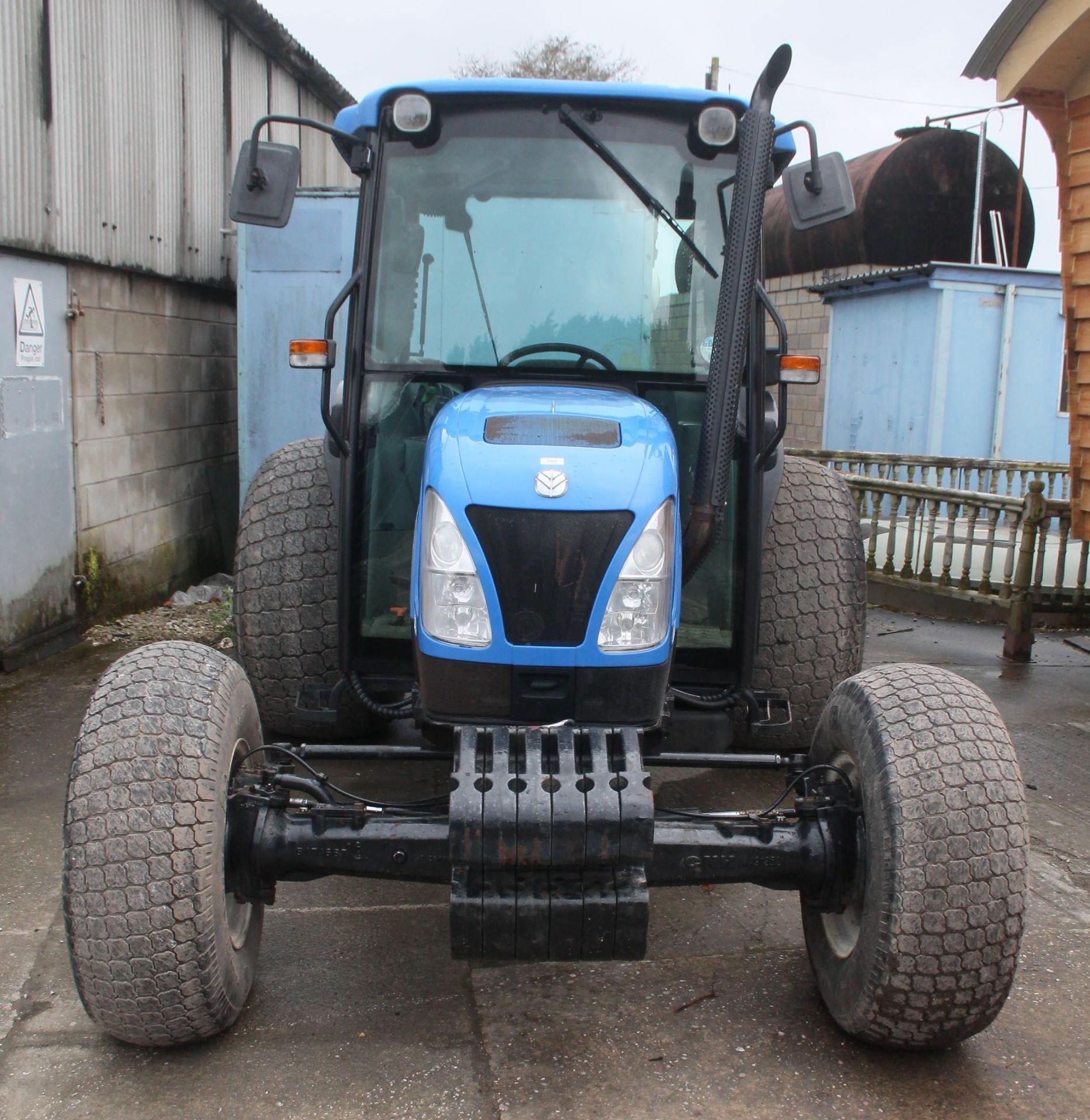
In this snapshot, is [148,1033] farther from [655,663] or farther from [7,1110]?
[655,663]

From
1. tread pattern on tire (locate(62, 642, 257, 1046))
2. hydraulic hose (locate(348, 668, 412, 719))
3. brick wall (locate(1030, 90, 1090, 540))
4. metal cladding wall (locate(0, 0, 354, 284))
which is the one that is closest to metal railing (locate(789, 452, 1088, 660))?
brick wall (locate(1030, 90, 1090, 540))

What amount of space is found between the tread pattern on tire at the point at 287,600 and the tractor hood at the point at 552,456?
108 cm

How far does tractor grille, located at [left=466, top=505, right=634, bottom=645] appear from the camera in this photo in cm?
281

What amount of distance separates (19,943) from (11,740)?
80.2 inches

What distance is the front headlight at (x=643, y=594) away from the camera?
9.36 feet

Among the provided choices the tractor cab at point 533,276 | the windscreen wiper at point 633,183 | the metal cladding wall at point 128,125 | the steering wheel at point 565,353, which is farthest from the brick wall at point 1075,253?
the metal cladding wall at point 128,125

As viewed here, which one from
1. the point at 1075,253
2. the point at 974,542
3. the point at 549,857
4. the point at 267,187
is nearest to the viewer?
the point at 549,857

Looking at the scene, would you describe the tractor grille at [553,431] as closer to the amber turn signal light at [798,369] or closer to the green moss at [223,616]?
the amber turn signal light at [798,369]

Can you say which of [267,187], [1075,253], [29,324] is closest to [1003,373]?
[1075,253]

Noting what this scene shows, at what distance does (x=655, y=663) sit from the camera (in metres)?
2.93

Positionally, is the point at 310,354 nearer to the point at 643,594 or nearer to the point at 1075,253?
the point at 643,594

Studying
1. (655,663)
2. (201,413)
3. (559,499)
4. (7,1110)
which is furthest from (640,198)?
(201,413)

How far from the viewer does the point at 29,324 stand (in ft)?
21.3

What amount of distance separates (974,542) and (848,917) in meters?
5.64
